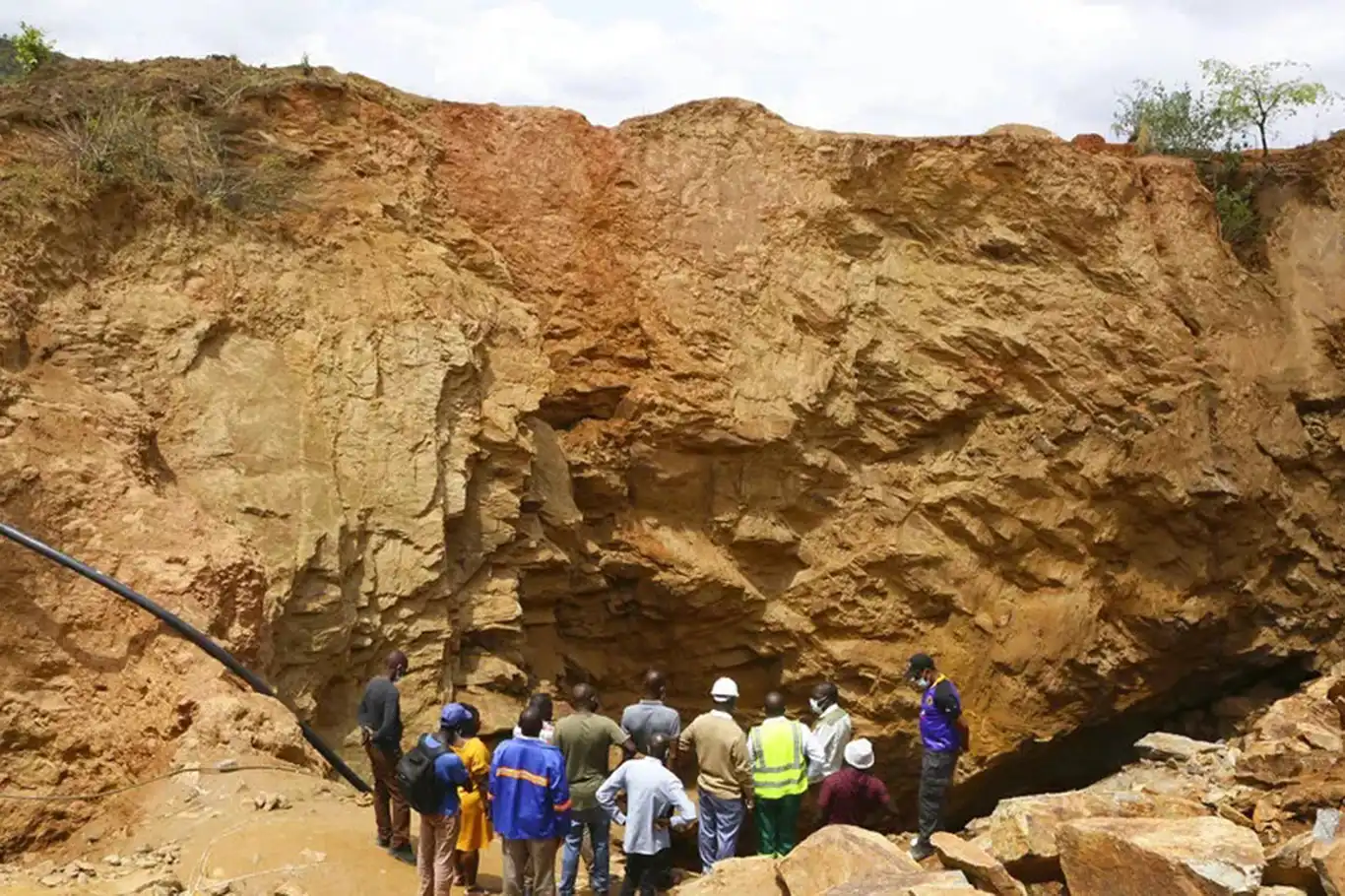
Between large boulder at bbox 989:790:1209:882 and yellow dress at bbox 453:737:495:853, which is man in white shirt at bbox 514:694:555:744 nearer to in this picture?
yellow dress at bbox 453:737:495:853

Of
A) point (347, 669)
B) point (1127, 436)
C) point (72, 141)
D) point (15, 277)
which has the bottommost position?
point (347, 669)

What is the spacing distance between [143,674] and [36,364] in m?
2.61

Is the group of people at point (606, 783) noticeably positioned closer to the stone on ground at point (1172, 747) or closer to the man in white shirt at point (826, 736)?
the man in white shirt at point (826, 736)

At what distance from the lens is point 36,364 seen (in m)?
8.77

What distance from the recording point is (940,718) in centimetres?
774

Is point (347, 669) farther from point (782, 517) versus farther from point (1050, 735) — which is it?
point (1050, 735)

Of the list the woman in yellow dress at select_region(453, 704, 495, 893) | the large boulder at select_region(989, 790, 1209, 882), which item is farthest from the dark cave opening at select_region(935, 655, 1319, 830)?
the woman in yellow dress at select_region(453, 704, 495, 893)

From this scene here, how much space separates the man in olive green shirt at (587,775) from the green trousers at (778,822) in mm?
1065

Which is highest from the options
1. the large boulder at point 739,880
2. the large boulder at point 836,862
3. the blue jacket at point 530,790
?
the blue jacket at point 530,790

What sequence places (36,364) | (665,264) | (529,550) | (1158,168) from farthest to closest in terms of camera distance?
(1158,168)
(665,264)
(529,550)
(36,364)

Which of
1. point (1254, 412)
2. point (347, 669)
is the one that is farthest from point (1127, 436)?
point (347, 669)

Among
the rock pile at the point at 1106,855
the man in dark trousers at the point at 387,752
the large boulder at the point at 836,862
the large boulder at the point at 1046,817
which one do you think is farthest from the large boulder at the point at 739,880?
the man in dark trousers at the point at 387,752

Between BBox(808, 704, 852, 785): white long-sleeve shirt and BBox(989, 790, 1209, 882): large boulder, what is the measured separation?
104 centimetres

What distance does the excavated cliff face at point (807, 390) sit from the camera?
10570mm
